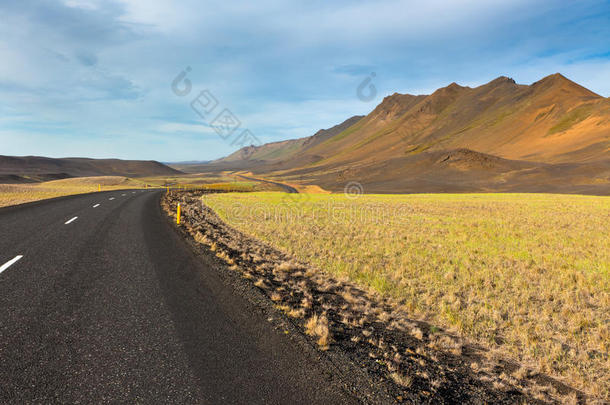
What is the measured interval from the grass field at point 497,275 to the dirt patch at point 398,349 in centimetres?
58

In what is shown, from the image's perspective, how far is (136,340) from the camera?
4.12 m

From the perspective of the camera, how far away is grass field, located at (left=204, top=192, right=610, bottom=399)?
5.32m

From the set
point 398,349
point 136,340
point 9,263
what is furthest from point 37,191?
point 398,349

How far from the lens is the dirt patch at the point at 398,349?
3.83m

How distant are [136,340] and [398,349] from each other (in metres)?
4.03

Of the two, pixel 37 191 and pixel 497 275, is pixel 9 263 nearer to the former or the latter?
pixel 497 275

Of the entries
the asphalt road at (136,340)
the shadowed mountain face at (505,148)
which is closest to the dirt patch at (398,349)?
the asphalt road at (136,340)

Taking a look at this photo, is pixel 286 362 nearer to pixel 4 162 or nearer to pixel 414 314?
pixel 414 314

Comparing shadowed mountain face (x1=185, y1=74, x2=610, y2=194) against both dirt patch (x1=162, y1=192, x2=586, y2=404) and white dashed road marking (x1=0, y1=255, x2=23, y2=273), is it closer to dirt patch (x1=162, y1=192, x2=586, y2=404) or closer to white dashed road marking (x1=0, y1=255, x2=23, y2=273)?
dirt patch (x1=162, y1=192, x2=586, y2=404)

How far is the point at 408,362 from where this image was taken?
4.38m

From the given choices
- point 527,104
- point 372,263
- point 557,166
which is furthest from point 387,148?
point 372,263

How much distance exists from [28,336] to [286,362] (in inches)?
145

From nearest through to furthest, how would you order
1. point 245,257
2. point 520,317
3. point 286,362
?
point 286,362
point 520,317
point 245,257

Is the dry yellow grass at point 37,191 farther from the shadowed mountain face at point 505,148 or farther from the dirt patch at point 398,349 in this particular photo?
the shadowed mountain face at point 505,148
